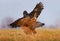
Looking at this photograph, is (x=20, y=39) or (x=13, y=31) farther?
(x=13, y=31)

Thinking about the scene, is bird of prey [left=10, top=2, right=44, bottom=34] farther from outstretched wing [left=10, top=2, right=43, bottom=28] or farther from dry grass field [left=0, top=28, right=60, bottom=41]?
dry grass field [left=0, top=28, right=60, bottom=41]

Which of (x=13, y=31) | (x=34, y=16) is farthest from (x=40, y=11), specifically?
(x=13, y=31)

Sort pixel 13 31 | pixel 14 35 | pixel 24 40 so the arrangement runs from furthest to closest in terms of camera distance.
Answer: pixel 13 31 < pixel 14 35 < pixel 24 40

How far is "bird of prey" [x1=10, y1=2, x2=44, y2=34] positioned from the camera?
11945mm

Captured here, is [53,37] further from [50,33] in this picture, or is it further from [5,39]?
[5,39]

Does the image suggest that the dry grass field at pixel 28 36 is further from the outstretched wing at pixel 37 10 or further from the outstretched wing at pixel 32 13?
the outstretched wing at pixel 37 10

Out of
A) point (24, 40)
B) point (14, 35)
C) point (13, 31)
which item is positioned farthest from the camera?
point (13, 31)

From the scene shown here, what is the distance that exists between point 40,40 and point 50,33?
54.5 inches

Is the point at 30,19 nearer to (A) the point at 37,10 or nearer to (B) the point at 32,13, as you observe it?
(B) the point at 32,13

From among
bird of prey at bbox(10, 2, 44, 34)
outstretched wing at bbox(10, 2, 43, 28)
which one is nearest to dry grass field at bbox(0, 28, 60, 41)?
bird of prey at bbox(10, 2, 44, 34)

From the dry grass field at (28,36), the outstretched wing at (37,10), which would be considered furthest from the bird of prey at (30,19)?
the dry grass field at (28,36)

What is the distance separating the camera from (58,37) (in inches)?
499

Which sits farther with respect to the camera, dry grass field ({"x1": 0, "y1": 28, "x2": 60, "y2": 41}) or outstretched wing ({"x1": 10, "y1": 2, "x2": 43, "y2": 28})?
dry grass field ({"x1": 0, "y1": 28, "x2": 60, "y2": 41})

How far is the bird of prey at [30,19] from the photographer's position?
11.9 meters
